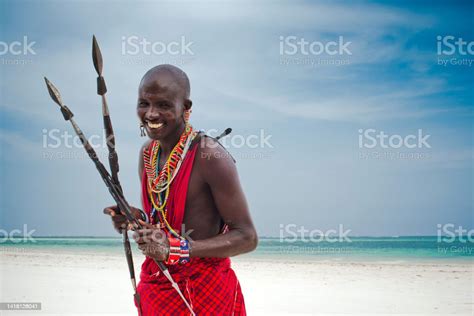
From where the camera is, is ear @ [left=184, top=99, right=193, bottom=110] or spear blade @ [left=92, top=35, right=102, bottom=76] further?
ear @ [left=184, top=99, right=193, bottom=110]

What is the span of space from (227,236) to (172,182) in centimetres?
47

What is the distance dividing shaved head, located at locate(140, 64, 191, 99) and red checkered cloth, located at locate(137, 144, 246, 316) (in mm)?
344

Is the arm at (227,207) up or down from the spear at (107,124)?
down

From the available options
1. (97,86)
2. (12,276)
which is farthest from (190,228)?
(12,276)

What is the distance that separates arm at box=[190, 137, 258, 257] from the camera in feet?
9.18

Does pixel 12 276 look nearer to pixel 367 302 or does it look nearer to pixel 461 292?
pixel 367 302

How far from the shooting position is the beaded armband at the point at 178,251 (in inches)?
105

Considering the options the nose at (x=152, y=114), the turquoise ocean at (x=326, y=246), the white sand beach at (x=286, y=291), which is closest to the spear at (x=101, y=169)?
the nose at (x=152, y=114)

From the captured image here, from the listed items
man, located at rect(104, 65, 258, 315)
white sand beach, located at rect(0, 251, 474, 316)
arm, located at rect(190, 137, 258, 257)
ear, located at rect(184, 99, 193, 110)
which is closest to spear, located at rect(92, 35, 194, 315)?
man, located at rect(104, 65, 258, 315)

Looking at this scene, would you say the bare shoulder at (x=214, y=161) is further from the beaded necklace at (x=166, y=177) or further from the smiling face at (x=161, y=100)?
the smiling face at (x=161, y=100)

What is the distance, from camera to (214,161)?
2939mm

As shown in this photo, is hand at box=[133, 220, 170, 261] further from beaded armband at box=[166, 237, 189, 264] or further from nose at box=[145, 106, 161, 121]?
nose at box=[145, 106, 161, 121]

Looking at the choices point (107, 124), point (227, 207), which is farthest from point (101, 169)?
point (227, 207)

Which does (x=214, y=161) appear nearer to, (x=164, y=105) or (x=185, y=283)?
(x=164, y=105)
